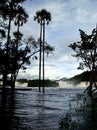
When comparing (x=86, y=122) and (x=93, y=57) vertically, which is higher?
(x=93, y=57)

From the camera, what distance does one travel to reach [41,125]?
20203 mm

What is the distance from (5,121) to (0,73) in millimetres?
51598

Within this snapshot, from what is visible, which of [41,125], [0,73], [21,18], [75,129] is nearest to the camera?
[75,129]

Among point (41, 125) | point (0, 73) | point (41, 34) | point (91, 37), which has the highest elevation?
point (41, 34)

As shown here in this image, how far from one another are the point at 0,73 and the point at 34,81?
378 ft

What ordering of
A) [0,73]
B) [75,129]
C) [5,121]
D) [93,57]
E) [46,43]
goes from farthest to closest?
[46,43] < [0,73] < [93,57] < [5,121] < [75,129]

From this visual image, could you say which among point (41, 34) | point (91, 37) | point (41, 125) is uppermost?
point (41, 34)

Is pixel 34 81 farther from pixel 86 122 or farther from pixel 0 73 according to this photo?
pixel 86 122

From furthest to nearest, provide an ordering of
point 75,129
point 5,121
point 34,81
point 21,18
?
point 34,81 → point 21,18 → point 5,121 → point 75,129

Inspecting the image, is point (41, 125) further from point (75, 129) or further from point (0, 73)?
point (0, 73)

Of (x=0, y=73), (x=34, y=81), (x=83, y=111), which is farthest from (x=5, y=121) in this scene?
(x=34, y=81)

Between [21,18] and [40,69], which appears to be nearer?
[21,18]

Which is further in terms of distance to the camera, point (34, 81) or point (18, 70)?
point (34, 81)

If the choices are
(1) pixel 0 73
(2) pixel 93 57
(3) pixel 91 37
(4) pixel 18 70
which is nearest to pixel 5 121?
(2) pixel 93 57
